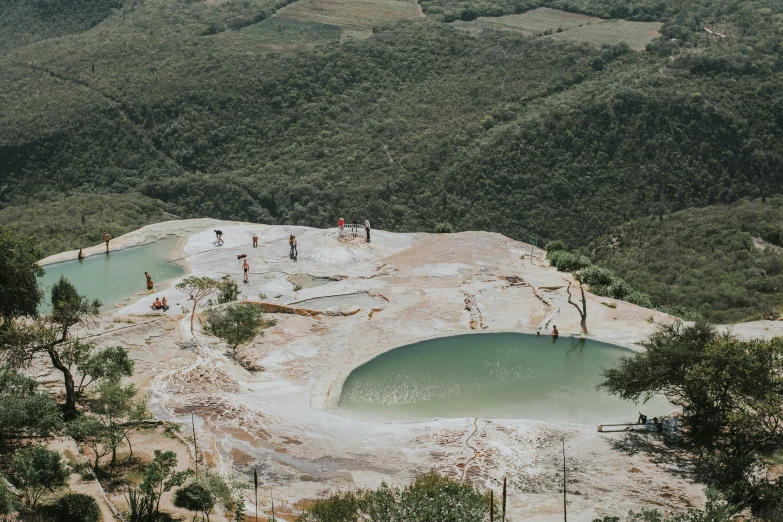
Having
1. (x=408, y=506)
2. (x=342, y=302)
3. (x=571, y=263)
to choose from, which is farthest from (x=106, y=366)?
(x=571, y=263)

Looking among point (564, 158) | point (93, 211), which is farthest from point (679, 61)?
point (93, 211)

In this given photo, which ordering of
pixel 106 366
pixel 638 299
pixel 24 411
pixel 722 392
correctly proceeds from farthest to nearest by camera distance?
pixel 638 299 < pixel 106 366 < pixel 722 392 < pixel 24 411

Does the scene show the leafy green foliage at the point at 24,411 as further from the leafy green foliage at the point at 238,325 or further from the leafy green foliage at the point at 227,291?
the leafy green foliage at the point at 227,291

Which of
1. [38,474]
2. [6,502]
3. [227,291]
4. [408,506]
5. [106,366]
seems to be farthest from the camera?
[227,291]

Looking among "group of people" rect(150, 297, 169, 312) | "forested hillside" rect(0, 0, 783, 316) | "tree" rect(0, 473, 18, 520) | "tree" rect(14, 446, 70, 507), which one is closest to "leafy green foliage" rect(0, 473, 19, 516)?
"tree" rect(0, 473, 18, 520)

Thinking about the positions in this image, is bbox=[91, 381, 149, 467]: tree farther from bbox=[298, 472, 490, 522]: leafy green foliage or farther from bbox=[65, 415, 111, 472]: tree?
bbox=[298, 472, 490, 522]: leafy green foliage

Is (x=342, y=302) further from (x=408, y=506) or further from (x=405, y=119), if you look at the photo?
(x=405, y=119)

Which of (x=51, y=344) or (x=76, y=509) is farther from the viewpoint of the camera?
(x=51, y=344)

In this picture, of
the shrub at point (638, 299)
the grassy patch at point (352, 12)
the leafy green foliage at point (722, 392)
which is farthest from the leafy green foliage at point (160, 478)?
the grassy patch at point (352, 12)
